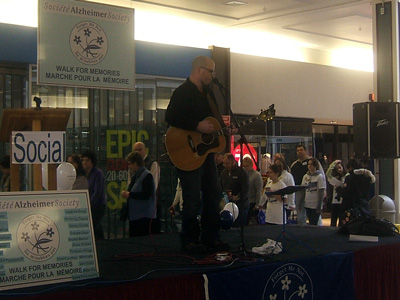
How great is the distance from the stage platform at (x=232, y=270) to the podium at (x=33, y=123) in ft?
2.42

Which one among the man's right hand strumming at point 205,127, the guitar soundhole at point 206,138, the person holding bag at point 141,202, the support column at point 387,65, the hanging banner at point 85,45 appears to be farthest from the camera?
the support column at point 387,65

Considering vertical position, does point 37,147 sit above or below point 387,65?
below

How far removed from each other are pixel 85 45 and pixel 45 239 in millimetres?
2233

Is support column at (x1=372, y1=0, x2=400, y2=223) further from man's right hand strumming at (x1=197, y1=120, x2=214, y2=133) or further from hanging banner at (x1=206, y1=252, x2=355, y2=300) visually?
man's right hand strumming at (x1=197, y1=120, x2=214, y2=133)

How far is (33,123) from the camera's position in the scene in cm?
381

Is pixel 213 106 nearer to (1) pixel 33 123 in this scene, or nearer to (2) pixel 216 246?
(2) pixel 216 246

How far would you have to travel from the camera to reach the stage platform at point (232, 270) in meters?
3.07

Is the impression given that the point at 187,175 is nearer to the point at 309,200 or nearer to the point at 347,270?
the point at 347,270

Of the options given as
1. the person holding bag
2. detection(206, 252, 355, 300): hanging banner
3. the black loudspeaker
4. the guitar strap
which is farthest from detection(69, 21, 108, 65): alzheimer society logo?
the black loudspeaker

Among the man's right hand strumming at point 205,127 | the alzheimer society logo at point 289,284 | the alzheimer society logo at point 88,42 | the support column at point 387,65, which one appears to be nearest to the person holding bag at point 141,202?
the alzheimer society logo at point 88,42

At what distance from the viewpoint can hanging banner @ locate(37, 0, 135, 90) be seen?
468 centimetres

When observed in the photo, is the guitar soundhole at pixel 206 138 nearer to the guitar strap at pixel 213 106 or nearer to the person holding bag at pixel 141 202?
the guitar strap at pixel 213 106

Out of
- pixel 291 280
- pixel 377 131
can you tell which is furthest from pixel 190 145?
pixel 377 131

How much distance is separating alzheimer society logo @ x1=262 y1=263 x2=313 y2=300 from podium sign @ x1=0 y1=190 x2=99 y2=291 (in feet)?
3.93
